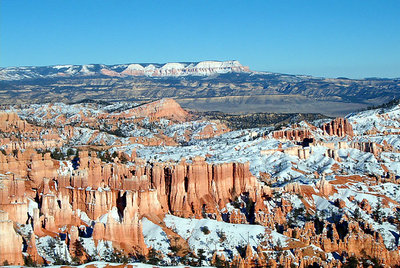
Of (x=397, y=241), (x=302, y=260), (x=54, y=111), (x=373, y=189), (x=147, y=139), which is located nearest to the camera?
(x=302, y=260)

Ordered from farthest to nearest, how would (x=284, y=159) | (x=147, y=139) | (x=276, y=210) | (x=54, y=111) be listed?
(x=54, y=111) < (x=147, y=139) < (x=284, y=159) < (x=276, y=210)

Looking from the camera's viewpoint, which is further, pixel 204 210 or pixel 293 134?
pixel 293 134

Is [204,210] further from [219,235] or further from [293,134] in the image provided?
[293,134]

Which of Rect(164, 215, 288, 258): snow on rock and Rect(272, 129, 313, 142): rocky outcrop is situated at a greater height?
Rect(272, 129, 313, 142): rocky outcrop

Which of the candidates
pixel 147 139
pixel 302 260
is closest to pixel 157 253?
pixel 302 260

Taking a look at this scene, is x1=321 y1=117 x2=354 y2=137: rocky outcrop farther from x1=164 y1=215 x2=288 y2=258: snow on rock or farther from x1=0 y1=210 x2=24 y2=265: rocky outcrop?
x1=0 y1=210 x2=24 y2=265: rocky outcrop

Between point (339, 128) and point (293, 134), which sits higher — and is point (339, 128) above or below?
above

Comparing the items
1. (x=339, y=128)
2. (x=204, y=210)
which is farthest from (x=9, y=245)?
(x=339, y=128)

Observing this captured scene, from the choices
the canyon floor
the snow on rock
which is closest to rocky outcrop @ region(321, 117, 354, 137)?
the canyon floor

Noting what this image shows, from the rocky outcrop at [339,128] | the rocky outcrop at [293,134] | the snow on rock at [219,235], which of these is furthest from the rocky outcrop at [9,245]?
the rocky outcrop at [339,128]

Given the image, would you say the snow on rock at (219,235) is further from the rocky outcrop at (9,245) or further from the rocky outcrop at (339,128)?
the rocky outcrop at (339,128)

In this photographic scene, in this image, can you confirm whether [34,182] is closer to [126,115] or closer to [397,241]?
[397,241]
